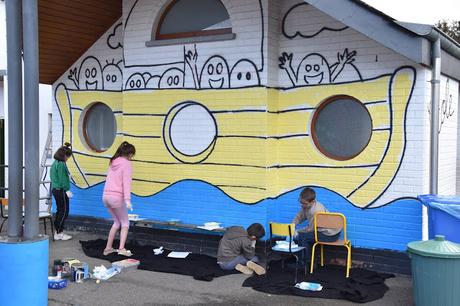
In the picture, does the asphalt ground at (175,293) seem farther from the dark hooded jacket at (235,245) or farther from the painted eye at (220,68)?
the painted eye at (220,68)

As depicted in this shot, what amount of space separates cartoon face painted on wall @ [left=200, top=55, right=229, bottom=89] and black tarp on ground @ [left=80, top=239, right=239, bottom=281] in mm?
2647

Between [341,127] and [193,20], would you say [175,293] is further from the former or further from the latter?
[193,20]

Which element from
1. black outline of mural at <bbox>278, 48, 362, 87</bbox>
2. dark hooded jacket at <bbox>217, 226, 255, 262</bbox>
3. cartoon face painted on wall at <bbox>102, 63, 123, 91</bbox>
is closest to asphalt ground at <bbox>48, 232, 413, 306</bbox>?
dark hooded jacket at <bbox>217, 226, 255, 262</bbox>

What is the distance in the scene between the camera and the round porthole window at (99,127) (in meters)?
10.4

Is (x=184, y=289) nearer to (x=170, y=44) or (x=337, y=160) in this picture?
(x=337, y=160)

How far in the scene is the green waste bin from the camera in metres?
5.52

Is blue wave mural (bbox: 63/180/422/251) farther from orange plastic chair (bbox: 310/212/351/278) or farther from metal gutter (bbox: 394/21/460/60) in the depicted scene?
metal gutter (bbox: 394/21/460/60)

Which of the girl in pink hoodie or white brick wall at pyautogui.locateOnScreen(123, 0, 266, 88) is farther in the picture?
the girl in pink hoodie

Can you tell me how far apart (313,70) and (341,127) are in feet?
3.01

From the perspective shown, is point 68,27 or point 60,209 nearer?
point 68,27

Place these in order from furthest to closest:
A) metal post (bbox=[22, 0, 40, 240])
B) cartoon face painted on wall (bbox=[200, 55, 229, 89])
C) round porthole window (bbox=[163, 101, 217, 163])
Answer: round porthole window (bbox=[163, 101, 217, 163])
cartoon face painted on wall (bbox=[200, 55, 229, 89])
metal post (bbox=[22, 0, 40, 240])

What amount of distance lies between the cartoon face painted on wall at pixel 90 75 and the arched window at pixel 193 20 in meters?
1.57

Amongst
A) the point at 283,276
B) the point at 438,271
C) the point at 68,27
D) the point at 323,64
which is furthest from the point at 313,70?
the point at 68,27

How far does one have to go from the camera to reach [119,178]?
8.73m
